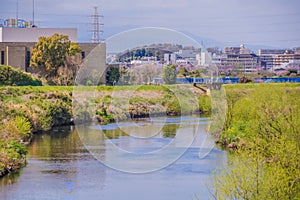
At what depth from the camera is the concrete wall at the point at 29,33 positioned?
65062 millimetres

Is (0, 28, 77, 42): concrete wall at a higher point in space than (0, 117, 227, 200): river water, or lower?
higher

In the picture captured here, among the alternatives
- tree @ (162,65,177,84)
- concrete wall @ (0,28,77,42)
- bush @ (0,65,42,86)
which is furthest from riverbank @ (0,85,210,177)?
concrete wall @ (0,28,77,42)

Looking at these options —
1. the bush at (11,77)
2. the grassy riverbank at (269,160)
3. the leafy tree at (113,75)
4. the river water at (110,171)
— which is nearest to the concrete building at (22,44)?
the leafy tree at (113,75)

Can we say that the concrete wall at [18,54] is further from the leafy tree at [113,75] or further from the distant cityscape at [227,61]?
the distant cityscape at [227,61]

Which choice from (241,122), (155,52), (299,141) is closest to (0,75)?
(155,52)

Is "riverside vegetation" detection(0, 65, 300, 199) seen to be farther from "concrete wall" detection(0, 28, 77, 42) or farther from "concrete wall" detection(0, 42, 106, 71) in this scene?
"concrete wall" detection(0, 28, 77, 42)

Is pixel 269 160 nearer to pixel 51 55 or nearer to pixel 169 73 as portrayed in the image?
pixel 169 73

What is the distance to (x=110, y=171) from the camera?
24.4 meters

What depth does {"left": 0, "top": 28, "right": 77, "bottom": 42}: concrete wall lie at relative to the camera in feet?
213

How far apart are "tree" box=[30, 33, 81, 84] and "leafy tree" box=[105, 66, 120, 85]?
2.86 metres

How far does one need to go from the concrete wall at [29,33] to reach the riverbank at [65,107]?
10523mm

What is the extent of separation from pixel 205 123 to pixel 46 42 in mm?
22009

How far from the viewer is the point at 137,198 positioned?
790 inches

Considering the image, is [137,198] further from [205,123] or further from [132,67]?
[132,67]
